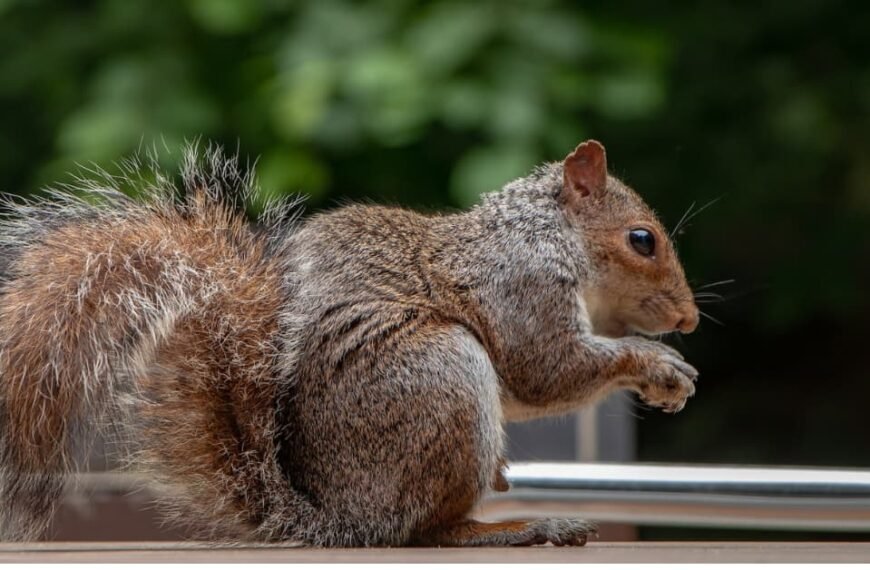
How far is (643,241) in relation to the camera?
1.47 metres

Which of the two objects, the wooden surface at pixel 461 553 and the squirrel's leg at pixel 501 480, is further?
the squirrel's leg at pixel 501 480

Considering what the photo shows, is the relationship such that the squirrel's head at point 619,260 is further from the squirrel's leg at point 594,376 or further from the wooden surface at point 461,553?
the wooden surface at point 461,553

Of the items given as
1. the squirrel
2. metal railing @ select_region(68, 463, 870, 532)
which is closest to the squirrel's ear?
the squirrel

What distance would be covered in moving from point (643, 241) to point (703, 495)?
0.98ft

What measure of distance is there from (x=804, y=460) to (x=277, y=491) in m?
2.32

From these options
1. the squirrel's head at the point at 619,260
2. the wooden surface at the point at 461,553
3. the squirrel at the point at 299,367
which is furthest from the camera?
the squirrel's head at the point at 619,260

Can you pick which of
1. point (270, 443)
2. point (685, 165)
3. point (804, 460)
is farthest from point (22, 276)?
point (804, 460)

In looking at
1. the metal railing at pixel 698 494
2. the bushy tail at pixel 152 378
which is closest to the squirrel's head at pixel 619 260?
the metal railing at pixel 698 494

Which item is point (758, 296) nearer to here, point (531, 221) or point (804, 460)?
point (804, 460)

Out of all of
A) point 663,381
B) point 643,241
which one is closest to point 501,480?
point 663,381

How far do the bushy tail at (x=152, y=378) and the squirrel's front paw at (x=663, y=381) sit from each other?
0.34 m

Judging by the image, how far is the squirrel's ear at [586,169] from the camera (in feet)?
4.76

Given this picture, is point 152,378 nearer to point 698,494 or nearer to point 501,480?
point 501,480

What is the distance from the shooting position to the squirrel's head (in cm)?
144
